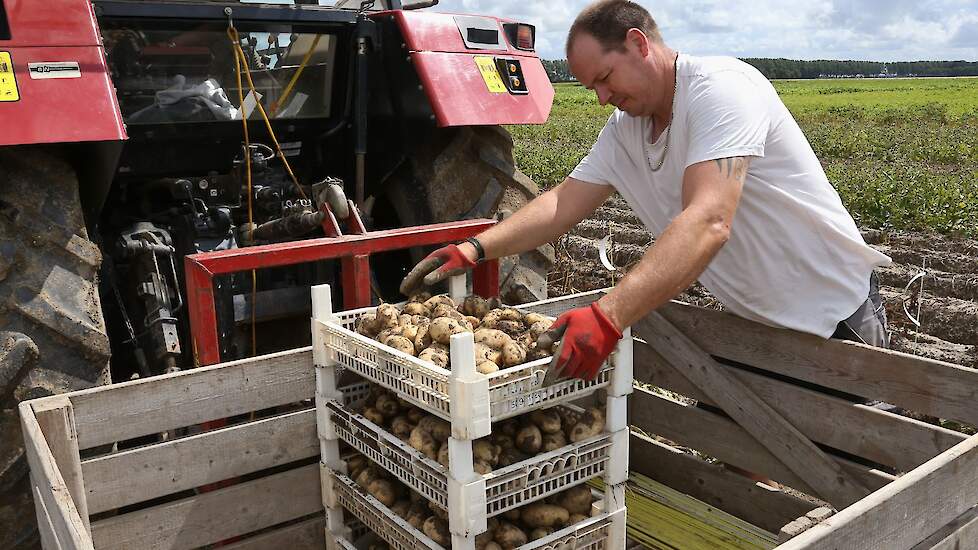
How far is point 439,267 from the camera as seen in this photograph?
2.72 metres

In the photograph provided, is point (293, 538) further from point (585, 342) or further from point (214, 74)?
point (214, 74)

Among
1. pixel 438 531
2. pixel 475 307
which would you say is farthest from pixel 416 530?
pixel 475 307

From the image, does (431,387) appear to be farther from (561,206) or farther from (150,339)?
(150,339)

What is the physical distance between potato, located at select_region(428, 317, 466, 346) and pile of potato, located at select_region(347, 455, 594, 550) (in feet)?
1.39

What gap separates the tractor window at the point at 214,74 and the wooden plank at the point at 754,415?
1.68m

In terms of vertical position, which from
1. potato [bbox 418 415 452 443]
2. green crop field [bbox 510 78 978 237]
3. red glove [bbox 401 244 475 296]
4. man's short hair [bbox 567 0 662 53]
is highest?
man's short hair [bbox 567 0 662 53]

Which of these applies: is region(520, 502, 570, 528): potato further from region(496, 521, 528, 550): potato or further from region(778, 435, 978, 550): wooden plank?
region(778, 435, 978, 550): wooden plank

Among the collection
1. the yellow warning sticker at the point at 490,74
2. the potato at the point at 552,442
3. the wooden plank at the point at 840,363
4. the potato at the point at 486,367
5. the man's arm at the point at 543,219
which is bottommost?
the potato at the point at 552,442

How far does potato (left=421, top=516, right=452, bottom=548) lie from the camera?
7.04 ft

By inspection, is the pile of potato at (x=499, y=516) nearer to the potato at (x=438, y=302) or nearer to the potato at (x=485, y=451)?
the potato at (x=485, y=451)

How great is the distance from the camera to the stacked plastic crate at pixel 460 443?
6.25 feet

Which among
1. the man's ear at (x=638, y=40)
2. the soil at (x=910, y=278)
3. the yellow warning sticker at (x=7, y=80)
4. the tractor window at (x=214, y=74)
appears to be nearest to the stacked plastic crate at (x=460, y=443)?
the man's ear at (x=638, y=40)

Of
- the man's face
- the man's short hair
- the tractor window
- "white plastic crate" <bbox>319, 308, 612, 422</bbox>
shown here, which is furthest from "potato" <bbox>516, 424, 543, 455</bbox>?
the tractor window

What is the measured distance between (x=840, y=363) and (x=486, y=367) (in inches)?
42.7
